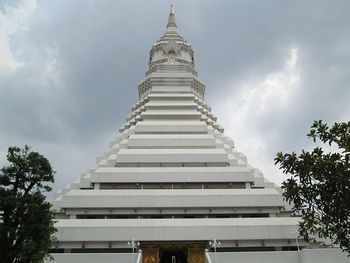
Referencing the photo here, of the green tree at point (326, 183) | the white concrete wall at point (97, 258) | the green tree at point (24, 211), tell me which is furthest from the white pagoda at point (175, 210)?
the green tree at point (326, 183)

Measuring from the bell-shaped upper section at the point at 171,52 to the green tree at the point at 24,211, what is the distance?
119 feet

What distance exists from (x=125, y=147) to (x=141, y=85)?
1493cm

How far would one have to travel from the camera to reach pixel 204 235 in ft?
97.1

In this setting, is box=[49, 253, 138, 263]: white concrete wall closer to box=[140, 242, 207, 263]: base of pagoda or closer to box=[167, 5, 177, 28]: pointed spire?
box=[140, 242, 207, 263]: base of pagoda

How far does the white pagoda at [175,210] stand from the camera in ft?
96.0

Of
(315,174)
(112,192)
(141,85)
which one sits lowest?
(315,174)

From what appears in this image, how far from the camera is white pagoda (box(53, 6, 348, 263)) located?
29.3 metres

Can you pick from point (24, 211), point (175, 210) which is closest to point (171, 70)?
point (175, 210)

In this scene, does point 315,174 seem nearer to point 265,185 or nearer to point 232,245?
point 232,245

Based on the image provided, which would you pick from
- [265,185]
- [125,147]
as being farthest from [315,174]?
[125,147]

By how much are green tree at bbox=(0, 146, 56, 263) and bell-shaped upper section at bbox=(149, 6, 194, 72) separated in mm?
36391

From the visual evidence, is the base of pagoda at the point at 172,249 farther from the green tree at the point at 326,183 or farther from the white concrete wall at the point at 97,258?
the green tree at the point at 326,183

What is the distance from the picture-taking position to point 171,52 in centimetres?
5472

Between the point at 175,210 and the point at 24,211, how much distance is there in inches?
657
